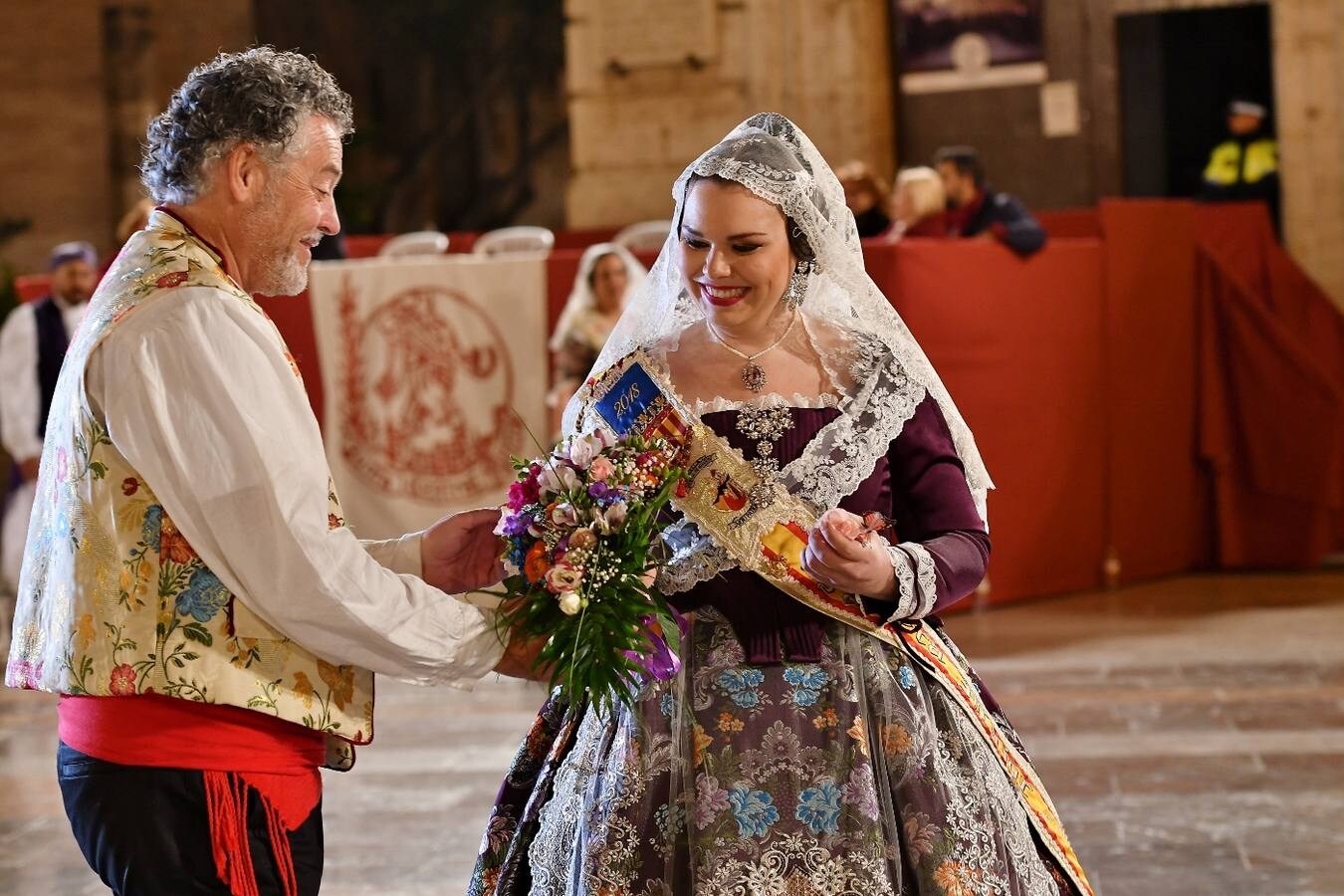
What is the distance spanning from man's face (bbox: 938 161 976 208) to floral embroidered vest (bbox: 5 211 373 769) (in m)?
6.30

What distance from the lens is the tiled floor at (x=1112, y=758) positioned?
4.11 meters

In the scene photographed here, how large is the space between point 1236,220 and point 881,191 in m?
1.67

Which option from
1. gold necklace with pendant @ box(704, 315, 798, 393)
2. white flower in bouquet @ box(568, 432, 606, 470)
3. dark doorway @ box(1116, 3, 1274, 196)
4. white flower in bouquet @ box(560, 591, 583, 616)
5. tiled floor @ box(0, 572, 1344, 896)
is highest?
dark doorway @ box(1116, 3, 1274, 196)

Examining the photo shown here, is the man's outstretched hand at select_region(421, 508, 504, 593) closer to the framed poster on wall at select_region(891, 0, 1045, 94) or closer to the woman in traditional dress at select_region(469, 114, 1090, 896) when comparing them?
the woman in traditional dress at select_region(469, 114, 1090, 896)

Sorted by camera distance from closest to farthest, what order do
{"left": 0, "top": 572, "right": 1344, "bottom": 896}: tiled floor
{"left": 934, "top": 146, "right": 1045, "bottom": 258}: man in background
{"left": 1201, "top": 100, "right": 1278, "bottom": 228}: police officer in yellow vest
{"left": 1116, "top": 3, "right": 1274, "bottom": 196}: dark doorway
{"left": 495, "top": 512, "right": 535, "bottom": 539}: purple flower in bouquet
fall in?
{"left": 495, "top": 512, "right": 535, "bottom": 539}: purple flower in bouquet
{"left": 0, "top": 572, "right": 1344, "bottom": 896}: tiled floor
{"left": 934, "top": 146, "right": 1045, "bottom": 258}: man in background
{"left": 1201, "top": 100, "right": 1278, "bottom": 228}: police officer in yellow vest
{"left": 1116, "top": 3, "right": 1274, "bottom": 196}: dark doorway

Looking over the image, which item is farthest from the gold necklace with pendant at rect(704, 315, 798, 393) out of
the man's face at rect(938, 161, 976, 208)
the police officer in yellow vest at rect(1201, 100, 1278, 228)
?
the police officer in yellow vest at rect(1201, 100, 1278, 228)

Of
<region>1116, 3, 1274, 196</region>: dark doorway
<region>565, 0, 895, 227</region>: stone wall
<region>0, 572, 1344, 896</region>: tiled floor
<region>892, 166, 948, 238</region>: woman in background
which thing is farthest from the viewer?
<region>1116, 3, 1274, 196</region>: dark doorway

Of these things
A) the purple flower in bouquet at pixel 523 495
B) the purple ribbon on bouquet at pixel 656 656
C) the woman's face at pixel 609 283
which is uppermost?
the woman's face at pixel 609 283

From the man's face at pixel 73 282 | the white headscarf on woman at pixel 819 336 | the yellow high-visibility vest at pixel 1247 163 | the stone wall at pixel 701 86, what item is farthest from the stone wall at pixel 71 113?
the white headscarf on woman at pixel 819 336

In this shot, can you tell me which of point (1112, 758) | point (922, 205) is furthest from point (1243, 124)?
point (1112, 758)

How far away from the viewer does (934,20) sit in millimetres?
11258

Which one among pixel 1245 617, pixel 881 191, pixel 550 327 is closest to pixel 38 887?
pixel 550 327

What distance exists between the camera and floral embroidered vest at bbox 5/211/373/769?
6.63 ft

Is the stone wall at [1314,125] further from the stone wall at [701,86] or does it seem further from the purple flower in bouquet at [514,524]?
the purple flower in bouquet at [514,524]
